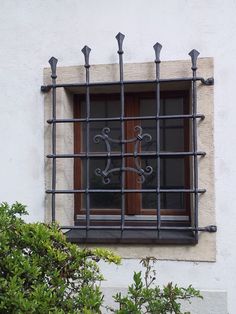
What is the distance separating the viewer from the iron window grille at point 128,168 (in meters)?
3.14

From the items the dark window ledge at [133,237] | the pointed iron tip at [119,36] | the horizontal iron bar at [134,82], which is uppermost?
the pointed iron tip at [119,36]

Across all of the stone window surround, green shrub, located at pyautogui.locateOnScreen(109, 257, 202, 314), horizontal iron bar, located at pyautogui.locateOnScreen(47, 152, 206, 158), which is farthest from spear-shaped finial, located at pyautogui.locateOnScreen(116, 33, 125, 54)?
green shrub, located at pyautogui.locateOnScreen(109, 257, 202, 314)

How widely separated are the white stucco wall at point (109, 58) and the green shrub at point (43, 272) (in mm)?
896

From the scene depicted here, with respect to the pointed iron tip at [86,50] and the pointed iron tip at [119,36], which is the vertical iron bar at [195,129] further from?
the pointed iron tip at [86,50]

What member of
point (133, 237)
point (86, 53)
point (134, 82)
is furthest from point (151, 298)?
point (86, 53)

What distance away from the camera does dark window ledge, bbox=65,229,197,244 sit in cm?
316

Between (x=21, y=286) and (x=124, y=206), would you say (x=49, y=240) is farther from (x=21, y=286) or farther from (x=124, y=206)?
(x=124, y=206)

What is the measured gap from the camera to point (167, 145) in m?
3.42

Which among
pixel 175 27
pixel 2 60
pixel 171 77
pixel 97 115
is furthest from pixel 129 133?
pixel 2 60

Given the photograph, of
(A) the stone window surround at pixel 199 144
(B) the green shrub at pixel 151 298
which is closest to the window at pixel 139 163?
(A) the stone window surround at pixel 199 144

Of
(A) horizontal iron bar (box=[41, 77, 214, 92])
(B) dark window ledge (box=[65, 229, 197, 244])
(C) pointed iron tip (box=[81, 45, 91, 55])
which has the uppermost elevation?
(C) pointed iron tip (box=[81, 45, 91, 55])

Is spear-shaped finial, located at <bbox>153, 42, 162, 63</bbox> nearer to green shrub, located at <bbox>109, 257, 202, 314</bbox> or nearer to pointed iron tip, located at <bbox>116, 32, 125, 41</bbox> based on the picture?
pointed iron tip, located at <bbox>116, 32, 125, 41</bbox>

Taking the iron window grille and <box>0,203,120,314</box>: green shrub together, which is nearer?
<box>0,203,120,314</box>: green shrub

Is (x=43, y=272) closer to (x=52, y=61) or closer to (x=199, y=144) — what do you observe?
(x=199, y=144)
